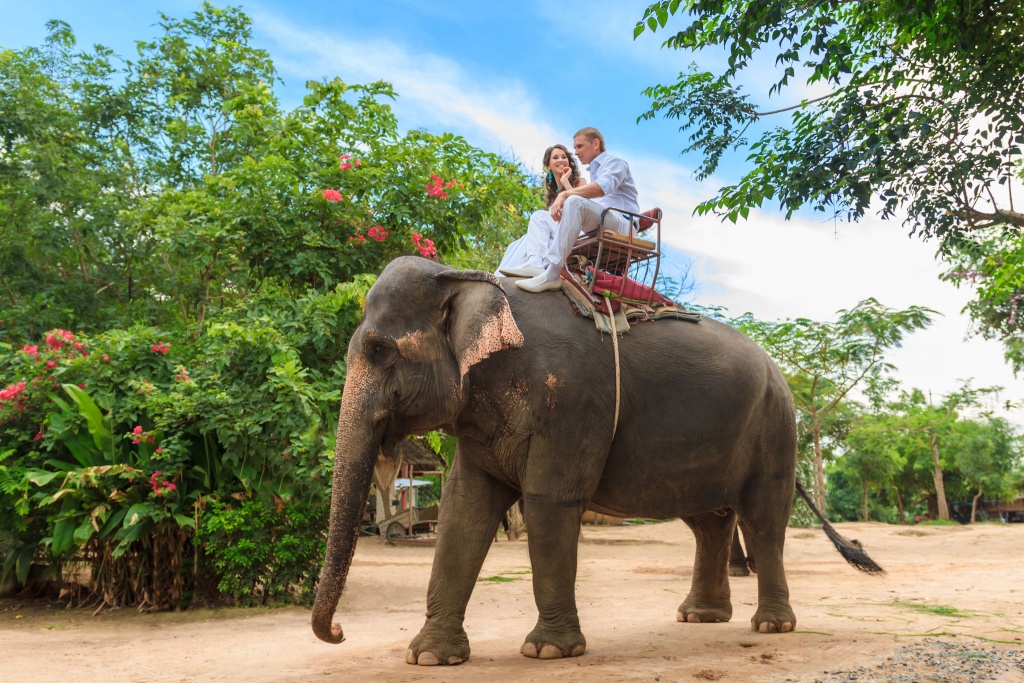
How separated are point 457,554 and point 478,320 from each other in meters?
1.45

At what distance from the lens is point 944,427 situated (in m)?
33.1

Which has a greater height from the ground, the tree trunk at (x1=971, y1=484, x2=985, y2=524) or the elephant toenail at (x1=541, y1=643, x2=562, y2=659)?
the tree trunk at (x1=971, y1=484, x2=985, y2=524)

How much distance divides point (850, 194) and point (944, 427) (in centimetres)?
3045

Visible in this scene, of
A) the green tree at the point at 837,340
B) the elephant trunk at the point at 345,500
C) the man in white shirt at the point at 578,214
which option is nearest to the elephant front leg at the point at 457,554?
the elephant trunk at the point at 345,500

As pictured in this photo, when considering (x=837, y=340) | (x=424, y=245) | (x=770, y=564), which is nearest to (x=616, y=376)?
(x=770, y=564)

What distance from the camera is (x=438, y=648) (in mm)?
4824

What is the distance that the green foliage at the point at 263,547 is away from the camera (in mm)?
8258

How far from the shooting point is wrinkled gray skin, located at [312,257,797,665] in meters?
4.65

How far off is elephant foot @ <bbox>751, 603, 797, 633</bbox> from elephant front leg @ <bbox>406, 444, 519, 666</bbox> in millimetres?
1948

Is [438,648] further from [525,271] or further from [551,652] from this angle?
[525,271]

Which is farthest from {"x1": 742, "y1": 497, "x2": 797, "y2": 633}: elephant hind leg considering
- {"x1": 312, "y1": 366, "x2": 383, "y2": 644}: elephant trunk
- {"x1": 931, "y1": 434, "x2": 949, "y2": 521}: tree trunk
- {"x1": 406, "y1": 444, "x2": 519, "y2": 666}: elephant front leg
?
{"x1": 931, "y1": 434, "x2": 949, "y2": 521}: tree trunk

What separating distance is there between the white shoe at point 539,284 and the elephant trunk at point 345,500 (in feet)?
3.77

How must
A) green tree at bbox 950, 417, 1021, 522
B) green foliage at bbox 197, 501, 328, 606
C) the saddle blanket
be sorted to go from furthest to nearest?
green tree at bbox 950, 417, 1021, 522 < green foliage at bbox 197, 501, 328, 606 < the saddle blanket

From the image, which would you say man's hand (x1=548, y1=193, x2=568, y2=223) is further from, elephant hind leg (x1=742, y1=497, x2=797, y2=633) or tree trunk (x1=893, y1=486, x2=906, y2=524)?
tree trunk (x1=893, y1=486, x2=906, y2=524)
